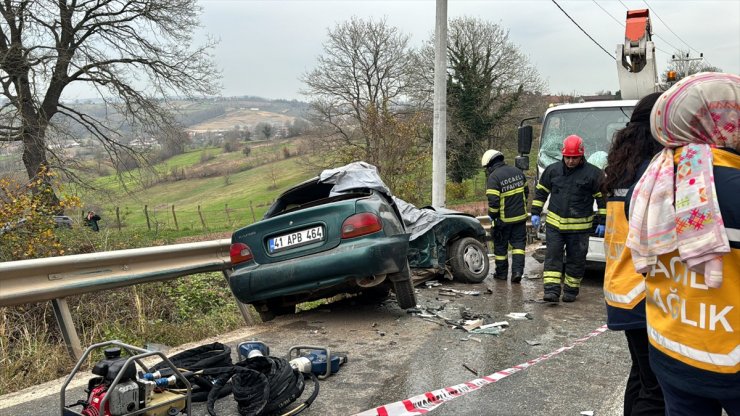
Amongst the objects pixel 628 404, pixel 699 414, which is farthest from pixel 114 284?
pixel 699 414

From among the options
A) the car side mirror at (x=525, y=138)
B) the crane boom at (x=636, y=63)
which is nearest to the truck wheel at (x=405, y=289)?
the car side mirror at (x=525, y=138)

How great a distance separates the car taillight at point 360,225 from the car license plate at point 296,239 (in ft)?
0.74

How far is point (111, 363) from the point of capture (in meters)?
2.72

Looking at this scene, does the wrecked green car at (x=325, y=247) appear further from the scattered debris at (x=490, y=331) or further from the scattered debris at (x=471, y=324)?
the scattered debris at (x=490, y=331)

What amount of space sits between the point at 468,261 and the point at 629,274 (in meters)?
4.75

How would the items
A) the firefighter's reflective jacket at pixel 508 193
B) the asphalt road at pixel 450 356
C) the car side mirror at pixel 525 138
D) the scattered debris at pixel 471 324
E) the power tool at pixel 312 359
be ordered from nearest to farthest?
1. the asphalt road at pixel 450 356
2. the power tool at pixel 312 359
3. the scattered debris at pixel 471 324
4. the firefighter's reflective jacket at pixel 508 193
5. the car side mirror at pixel 525 138

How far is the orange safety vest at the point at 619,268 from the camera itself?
265 cm

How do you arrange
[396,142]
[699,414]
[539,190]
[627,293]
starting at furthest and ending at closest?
[396,142] → [539,190] → [627,293] → [699,414]

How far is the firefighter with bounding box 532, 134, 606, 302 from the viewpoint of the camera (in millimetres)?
6242

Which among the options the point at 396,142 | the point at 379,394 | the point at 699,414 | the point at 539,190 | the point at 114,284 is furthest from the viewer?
the point at 396,142

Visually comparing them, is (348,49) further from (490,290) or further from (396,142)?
(490,290)

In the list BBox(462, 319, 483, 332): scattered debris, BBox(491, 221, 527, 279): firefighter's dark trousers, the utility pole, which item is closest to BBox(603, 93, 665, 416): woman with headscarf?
BBox(462, 319, 483, 332): scattered debris

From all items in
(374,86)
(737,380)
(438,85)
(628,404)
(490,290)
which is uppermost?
(374,86)

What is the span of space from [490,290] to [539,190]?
1321 millimetres
